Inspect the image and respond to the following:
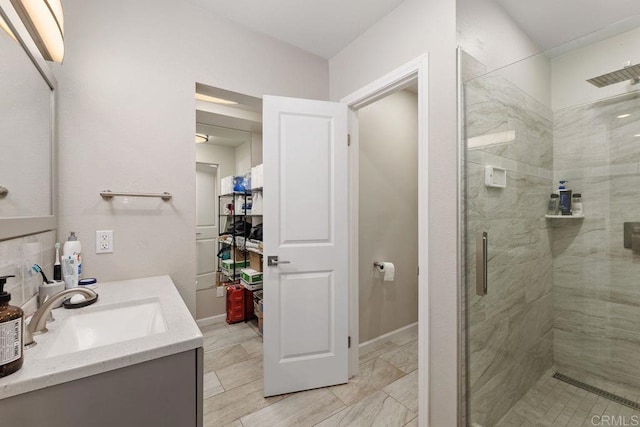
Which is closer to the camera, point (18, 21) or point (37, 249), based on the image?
point (18, 21)

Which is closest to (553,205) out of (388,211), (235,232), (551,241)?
(551,241)

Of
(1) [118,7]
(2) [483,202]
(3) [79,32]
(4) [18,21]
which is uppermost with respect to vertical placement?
(1) [118,7]

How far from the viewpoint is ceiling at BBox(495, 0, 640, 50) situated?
166 centimetres

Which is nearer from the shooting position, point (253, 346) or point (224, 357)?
point (224, 357)

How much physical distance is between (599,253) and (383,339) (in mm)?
1757

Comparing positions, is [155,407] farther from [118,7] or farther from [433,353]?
[118,7]

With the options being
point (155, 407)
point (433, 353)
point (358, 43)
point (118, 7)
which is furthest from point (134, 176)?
point (433, 353)

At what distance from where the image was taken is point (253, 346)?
2.54 m

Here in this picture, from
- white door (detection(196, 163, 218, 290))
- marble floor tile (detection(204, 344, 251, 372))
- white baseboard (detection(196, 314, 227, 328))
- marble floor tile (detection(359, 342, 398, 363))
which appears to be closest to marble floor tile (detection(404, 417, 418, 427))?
marble floor tile (detection(359, 342, 398, 363))

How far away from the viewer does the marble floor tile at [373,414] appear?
1.64 m

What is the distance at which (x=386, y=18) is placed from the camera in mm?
1832

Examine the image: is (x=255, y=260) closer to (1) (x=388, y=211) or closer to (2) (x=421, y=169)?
(1) (x=388, y=211)

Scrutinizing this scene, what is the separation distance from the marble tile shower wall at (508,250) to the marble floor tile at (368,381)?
0.70 meters

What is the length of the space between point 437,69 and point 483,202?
2.53 feet
